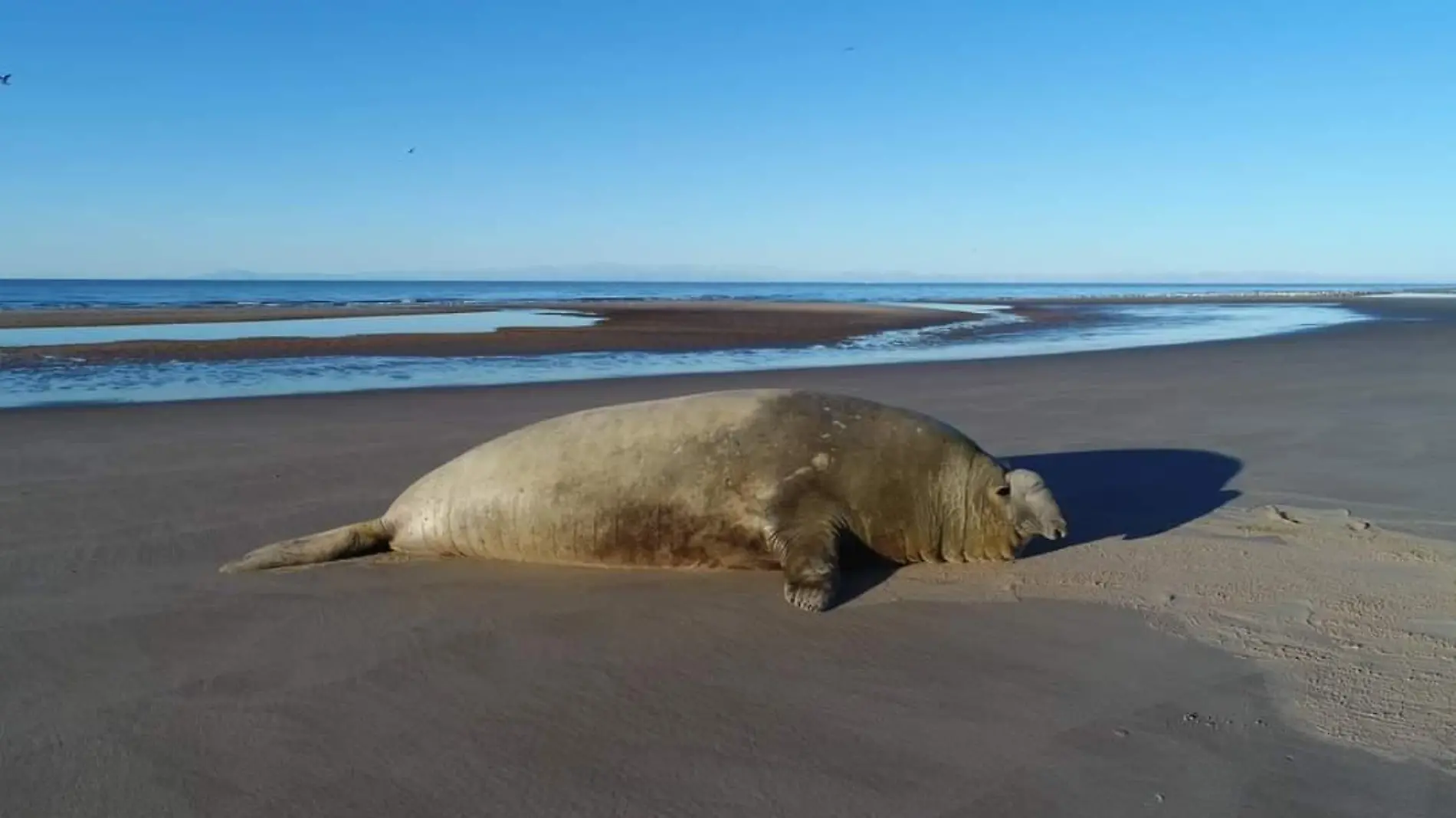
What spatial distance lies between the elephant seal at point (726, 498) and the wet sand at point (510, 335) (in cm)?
1512

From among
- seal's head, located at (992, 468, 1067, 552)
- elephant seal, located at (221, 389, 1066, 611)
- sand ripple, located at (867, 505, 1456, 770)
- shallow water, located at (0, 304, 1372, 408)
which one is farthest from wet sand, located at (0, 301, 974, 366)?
sand ripple, located at (867, 505, 1456, 770)

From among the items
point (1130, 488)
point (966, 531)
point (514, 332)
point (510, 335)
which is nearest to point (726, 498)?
point (966, 531)

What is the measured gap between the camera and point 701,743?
3.32 metres

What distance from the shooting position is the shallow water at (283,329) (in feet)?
76.6

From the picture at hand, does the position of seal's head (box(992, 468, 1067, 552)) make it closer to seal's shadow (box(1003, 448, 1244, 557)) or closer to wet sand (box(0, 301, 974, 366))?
seal's shadow (box(1003, 448, 1244, 557))

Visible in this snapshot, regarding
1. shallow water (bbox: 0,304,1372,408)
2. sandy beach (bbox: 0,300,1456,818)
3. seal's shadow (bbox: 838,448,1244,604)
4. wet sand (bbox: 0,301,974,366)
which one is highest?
wet sand (bbox: 0,301,974,366)

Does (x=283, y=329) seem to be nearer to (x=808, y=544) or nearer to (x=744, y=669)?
(x=808, y=544)

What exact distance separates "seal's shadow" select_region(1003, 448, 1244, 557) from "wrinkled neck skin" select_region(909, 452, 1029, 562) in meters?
0.23

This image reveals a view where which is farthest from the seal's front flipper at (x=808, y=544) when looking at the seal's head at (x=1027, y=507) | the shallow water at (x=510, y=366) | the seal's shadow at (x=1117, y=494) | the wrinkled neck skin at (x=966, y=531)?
the shallow water at (x=510, y=366)

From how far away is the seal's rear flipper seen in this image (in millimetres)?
5379

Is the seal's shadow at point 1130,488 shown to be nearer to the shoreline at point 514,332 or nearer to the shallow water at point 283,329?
the shoreline at point 514,332

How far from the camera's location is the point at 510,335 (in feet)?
84.3

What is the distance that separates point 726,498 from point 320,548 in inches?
88.2

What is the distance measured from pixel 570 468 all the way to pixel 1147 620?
9.95ft
